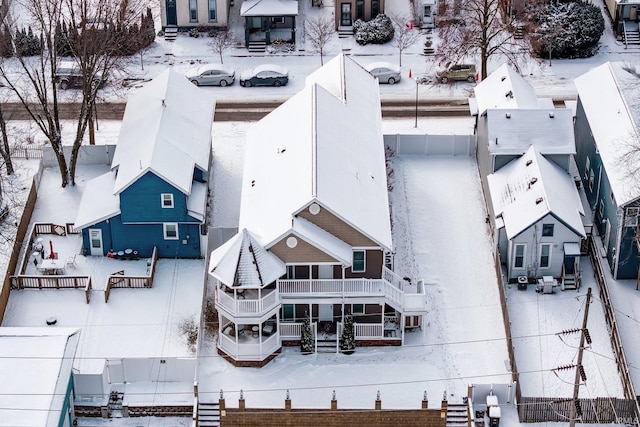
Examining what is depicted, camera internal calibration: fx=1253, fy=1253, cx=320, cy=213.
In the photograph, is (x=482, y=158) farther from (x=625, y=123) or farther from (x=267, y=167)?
(x=267, y=167)

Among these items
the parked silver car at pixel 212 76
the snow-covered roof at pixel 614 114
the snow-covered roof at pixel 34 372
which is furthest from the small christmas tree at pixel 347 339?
the parked silver car at pixel 212 76

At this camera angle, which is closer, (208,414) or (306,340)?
(208,414)

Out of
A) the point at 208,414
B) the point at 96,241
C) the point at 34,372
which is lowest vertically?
the point at 208,414

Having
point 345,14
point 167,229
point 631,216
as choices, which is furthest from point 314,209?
point 345,14

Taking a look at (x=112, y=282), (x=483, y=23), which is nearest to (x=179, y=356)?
(x=112, y=282)

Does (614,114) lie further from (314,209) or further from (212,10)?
(212,10)
